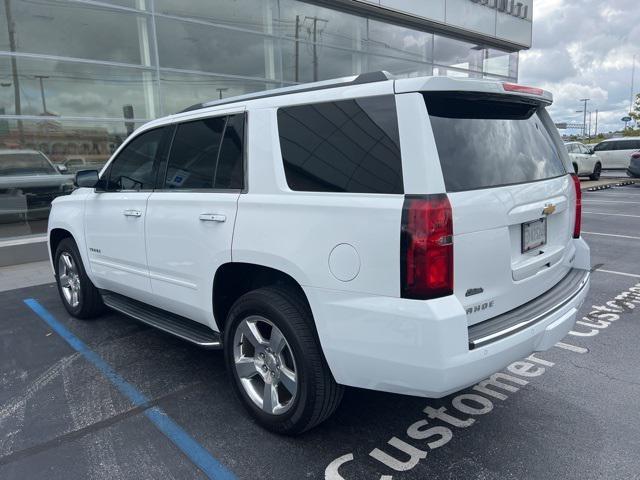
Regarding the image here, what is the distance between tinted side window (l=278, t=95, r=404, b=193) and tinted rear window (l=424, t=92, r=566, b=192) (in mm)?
232

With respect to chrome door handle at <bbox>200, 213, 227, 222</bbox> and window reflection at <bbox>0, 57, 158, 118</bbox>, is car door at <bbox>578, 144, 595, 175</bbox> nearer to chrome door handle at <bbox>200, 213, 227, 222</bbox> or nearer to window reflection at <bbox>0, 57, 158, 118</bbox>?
window reflection at <bbox>0, 57, 158, 118</bbox>

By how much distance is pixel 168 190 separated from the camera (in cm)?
365

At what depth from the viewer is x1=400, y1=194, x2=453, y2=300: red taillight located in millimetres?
2232

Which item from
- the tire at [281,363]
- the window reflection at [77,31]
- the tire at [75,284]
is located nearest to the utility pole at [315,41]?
the window reflection at [77,31]

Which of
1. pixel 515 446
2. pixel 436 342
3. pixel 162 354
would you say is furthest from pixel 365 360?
pixel 162 354

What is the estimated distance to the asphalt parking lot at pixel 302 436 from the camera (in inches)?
104

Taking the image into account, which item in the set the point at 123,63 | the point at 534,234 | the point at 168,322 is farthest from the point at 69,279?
Result: the point at 123,63

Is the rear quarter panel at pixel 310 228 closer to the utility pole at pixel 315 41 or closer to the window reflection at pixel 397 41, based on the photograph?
the utility pole at pixel 315 41

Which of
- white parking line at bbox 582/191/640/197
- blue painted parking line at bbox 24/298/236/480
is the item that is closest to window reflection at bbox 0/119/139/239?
blue painted parking line at bbox 24/298/236/480

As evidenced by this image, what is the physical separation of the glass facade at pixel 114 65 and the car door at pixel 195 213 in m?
6.33

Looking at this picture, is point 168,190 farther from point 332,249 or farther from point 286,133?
point 332,249

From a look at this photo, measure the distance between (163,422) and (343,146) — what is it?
2.04 metres

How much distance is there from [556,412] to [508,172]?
157 centimetres

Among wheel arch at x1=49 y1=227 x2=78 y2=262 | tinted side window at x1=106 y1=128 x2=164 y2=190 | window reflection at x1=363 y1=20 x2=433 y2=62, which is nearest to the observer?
tinted side window at x1=106 y1=128 x2=164 y2=190
